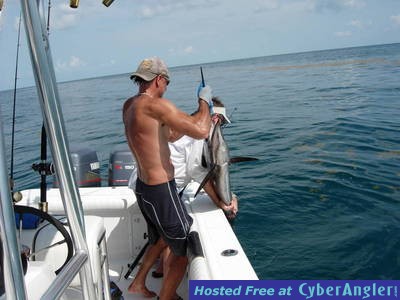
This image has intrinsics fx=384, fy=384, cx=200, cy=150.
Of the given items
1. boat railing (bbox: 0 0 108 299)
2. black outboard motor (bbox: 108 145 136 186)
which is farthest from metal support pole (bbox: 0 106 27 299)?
black outboard motor (bbox: 108 145 136 186)

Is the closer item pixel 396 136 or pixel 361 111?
pixel 396 136

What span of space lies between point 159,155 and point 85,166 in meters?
2.20

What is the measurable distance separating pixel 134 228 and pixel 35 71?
2.57 metres

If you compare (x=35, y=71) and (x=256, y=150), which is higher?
(x=35, y=71)

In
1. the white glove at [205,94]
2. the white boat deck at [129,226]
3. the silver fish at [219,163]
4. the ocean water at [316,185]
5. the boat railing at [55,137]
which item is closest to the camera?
the boat railing at [55,137]

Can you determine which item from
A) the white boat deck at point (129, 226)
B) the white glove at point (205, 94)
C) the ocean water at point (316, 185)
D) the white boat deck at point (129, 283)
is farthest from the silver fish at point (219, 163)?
the ocean water at point (316, 185)

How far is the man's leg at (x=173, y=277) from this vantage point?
2779 millimetres

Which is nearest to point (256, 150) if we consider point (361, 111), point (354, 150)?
point (354, 150)

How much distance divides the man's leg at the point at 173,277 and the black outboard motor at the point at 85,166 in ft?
7.17

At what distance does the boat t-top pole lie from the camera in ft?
3.93

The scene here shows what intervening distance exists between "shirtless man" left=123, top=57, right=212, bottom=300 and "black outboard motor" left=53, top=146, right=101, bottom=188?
1982 millimetres

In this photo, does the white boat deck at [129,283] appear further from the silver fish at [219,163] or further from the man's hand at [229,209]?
the silver fish at [219,163]

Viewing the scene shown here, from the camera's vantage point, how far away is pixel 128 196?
11.9ft

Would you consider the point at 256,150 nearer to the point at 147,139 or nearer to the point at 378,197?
the point at 378,197
